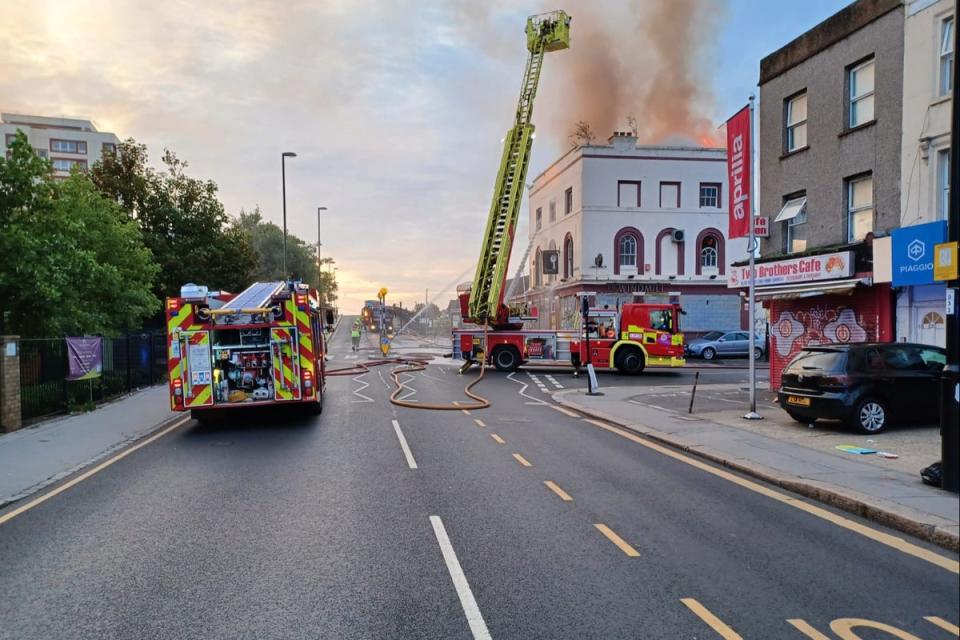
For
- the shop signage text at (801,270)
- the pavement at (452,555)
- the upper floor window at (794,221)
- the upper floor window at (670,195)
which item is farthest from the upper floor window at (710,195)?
the pavement at (452,555)

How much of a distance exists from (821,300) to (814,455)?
9284 mm

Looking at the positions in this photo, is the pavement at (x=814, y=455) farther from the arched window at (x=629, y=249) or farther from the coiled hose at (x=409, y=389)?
the arched window at (x=629, y=249)

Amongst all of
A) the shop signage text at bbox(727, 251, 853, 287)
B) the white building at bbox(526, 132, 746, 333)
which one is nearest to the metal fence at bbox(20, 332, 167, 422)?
the shop signage text at bbox(727, 251, 853, 287)

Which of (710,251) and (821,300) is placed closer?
(821,300)

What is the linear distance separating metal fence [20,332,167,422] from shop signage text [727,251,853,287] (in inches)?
701

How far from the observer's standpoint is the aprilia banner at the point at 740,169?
45.4 ft

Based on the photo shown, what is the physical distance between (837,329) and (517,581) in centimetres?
1477

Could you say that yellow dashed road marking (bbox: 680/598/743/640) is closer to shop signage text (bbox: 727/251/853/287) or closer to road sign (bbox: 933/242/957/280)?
road sign (bbox: 933/242/957/280)

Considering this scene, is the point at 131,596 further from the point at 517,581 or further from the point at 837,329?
the point at 837,329

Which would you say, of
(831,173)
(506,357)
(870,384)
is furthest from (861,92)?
(506,357)

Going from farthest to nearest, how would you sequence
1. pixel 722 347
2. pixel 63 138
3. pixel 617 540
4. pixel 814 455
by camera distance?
1. pixel 63 138
2. pixel 722 347
3. pixel 814 455
4. pixel 617 540

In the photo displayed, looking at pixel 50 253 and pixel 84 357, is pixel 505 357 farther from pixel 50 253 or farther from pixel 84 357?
pixel 50 253

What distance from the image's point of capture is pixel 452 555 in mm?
5574

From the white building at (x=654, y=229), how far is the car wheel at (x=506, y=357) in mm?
14303
